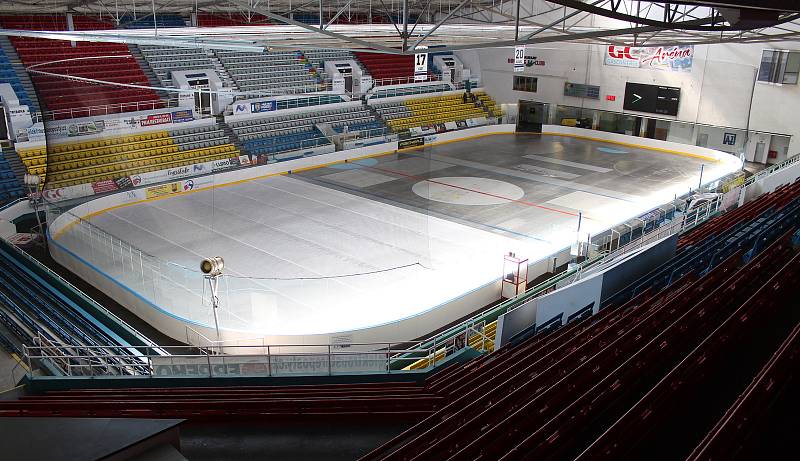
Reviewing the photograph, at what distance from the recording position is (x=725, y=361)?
20.9 feet

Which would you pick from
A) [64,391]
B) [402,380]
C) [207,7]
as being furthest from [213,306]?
[207,7]

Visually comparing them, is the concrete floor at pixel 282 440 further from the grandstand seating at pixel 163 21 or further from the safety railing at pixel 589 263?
the grandstand seating at pixel 163 21

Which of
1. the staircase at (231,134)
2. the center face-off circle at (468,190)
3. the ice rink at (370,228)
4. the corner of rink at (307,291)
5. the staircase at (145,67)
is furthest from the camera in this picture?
the staircase at (231,134)

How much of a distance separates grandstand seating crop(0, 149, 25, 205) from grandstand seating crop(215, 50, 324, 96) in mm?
8787

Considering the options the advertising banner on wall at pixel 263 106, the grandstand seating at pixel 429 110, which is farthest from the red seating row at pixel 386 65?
the advertising banner on wall at pixel 263 106

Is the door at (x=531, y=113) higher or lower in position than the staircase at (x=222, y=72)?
lower

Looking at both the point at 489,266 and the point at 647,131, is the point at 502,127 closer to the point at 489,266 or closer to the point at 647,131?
the point at 647,131

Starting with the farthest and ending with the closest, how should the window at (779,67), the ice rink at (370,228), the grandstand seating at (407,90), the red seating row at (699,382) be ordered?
the grandstand seating at (407,90), the window at (779,67), the ice rink at (370,228), the red seating row at (699,382)

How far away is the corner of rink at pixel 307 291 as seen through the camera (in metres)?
11.5

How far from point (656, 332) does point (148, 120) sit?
18.9 meters

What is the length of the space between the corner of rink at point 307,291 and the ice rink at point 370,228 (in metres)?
0.04

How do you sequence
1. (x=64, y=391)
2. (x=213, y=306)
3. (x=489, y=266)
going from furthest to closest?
1. (x=489, y=266)
2. (x=213, y=306)
3. (x=64, y=391)

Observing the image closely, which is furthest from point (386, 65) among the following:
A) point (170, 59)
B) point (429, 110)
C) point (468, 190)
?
point (468, 190)

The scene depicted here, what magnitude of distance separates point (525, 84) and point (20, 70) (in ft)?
78.3
